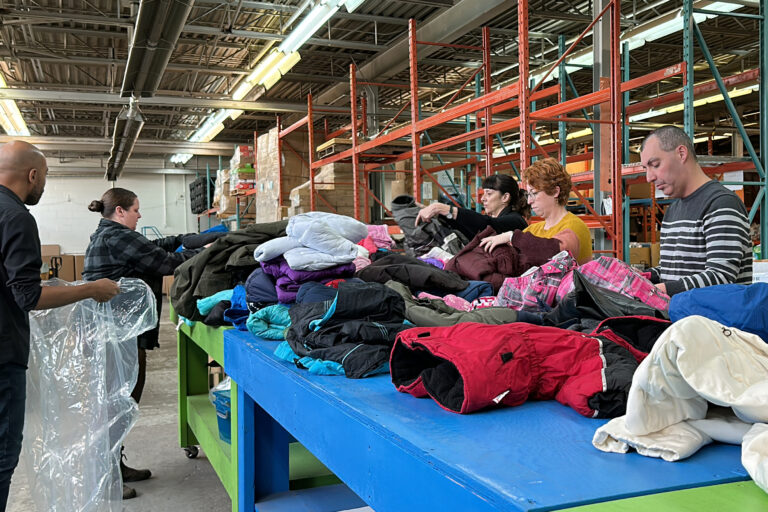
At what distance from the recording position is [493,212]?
3.45m

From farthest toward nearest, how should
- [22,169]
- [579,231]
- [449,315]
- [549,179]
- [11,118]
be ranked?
[11,118] → [549,179] → [579,231] → [22,169] → [449,315]

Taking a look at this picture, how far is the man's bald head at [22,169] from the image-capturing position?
255 centimetres

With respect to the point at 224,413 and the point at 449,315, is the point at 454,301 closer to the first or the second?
the point at 449,315

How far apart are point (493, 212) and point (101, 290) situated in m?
2.07

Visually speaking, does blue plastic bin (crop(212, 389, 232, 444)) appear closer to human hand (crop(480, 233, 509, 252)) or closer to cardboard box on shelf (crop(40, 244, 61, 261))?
human hand (crop(480, 233, 509, 252))

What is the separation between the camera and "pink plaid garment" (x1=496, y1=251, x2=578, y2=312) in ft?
6.38

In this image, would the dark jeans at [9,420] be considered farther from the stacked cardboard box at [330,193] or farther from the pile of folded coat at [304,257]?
the stacked cardboard box at [330,193]

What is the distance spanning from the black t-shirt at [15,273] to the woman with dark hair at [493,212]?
1.74 metres

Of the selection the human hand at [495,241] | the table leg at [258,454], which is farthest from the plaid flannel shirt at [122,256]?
the human hand at [495,241]

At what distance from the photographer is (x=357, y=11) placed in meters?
9.27

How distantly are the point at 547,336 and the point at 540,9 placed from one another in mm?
8612

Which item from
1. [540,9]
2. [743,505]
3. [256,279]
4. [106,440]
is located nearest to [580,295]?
[743,505]

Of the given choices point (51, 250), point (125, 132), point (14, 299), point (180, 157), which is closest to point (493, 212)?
point (14, 299)

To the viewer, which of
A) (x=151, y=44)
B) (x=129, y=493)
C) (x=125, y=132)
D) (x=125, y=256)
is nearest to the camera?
(x=129, y=493)
